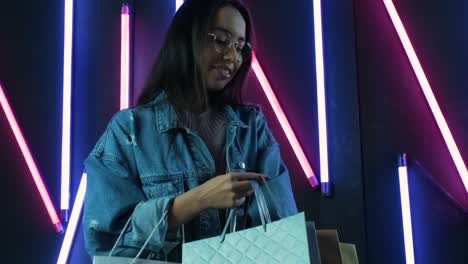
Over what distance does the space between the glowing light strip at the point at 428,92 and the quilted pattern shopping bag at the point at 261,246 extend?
1096 mm

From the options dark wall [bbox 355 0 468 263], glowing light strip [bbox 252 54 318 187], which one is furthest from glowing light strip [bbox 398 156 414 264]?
glowing light strip [bbox 252 54 318 187]

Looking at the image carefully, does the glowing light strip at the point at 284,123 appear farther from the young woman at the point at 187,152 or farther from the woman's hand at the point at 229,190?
the woman's hand at the point at 229,190

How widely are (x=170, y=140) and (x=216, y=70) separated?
6.9 inches

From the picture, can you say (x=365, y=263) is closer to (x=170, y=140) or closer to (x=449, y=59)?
(x=449, y=59)

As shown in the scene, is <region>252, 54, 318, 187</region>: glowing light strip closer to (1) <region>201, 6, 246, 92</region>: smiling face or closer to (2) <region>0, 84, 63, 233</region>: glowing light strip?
(1) <region>201, 6, 246, 92</region>: smiling face

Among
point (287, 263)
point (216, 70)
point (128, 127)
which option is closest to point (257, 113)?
point (216, 70)

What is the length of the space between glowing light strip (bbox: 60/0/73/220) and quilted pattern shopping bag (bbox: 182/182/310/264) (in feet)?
3.26

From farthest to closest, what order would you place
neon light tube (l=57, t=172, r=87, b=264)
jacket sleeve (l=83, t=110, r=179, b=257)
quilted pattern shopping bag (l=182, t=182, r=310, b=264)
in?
neon light tube (l=57, t=172, r=87, b=264) < jacket sleeve (l=83, t=110, r=179, b=257) < quilted pattern shopping bag (l=182, t=182, r=310, b=264)

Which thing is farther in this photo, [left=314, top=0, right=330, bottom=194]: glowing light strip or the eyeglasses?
[left=314, top=0, right=330, bottom=194]: glowing light strip

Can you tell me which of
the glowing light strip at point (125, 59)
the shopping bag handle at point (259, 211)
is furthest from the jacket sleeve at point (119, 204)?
the glowing light strip at point (125, 59)

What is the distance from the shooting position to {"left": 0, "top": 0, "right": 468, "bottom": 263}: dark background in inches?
62.2

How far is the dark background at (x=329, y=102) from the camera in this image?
158 cm

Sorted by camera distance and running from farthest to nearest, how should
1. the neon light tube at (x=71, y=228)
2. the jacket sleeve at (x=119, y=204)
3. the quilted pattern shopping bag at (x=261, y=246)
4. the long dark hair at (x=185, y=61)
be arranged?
the neon light tube at (x=71, y=228) → the long dark hair at (x=185, y=61) → the jacket sleeve at (x=119, y=204) → the quilted pattern shopping bag at (x=261, y=246)

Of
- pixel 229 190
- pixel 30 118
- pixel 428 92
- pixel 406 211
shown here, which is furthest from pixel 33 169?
pixel 428 92
